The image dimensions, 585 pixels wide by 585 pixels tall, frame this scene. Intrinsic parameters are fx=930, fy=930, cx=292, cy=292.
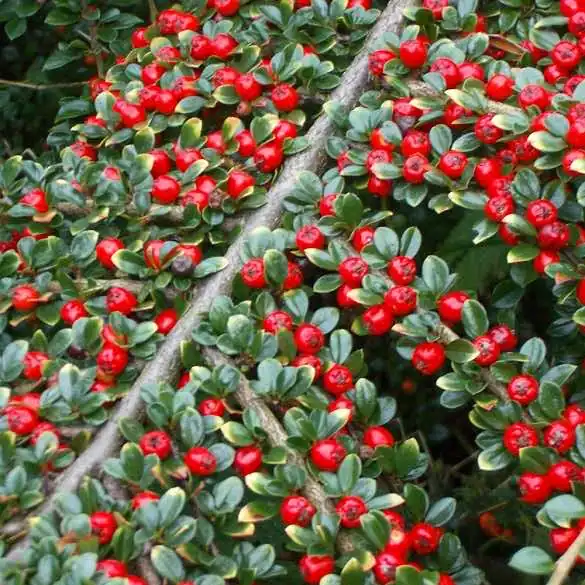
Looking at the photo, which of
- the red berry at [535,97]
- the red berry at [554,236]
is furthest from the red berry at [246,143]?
the red berry at [554,236]

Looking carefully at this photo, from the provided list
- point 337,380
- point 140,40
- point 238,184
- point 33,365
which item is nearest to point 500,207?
point 337,380

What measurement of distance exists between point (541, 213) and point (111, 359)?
100cm

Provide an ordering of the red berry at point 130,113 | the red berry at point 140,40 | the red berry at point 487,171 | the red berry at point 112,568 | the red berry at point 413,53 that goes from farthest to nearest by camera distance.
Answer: the red berry at point 140,40 < the red berry at point 130,113 < the red berry at point 413,53 < the red berry at point 487,171 < the red berry at point 112,568

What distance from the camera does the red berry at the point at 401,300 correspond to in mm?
2057

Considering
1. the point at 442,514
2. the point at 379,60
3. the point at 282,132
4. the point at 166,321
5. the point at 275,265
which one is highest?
the point at 379,60

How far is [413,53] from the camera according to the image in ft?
7.84

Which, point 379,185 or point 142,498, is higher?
point 379,185

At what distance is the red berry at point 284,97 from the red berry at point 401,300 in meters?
0.68

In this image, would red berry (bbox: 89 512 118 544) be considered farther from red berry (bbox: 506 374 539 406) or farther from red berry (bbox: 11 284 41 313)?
red berry (bbox: 506 374 539 406)

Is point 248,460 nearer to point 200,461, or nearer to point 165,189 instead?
point 200,461

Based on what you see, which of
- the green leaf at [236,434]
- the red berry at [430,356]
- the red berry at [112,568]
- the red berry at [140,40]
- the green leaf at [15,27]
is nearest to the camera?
the red berry at [112,568]

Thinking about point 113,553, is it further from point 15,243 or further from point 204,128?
point 204,128

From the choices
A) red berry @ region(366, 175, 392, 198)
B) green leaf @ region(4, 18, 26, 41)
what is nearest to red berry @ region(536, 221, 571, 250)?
red berry @ region(366, 175, 392, 198)

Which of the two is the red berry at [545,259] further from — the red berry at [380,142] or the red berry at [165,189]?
the red berry at [165,189]
